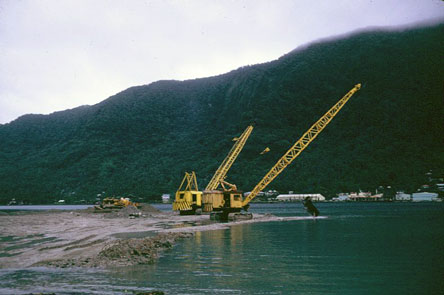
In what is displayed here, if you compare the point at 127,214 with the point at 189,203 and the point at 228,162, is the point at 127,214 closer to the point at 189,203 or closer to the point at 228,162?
the point at 189,203

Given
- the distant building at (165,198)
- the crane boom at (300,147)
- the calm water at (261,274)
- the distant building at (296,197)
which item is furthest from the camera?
the distant building at (165,198)

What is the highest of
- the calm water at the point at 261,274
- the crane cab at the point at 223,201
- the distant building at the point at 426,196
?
the crane cab at the point at 223,201

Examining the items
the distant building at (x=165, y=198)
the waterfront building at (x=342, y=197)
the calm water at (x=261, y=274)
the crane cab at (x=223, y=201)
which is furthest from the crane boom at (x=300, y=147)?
the waterfront building at (x=342, y=197)

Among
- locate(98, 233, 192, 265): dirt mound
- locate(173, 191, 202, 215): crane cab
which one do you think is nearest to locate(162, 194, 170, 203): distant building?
locate(173, 191, 202, 215): crane cab

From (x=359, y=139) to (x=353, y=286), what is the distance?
547 feet

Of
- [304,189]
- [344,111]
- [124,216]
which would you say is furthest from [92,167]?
[124,216]

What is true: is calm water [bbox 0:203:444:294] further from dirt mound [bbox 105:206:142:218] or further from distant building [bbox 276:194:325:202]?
distant building [bbox 276:194:325:202]

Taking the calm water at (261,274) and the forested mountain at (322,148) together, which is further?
the forested mountain at (322,148)

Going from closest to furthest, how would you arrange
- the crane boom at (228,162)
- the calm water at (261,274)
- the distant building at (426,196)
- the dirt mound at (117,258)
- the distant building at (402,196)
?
1. the calm water at (261,274)
2. the dirt mound at (117,258)
3. the crane boom at (228,162)
4. the distant building at (426,196)
5. the distant building at (402,196)

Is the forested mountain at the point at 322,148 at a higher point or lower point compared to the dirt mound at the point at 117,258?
higher

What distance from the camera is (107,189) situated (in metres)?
178

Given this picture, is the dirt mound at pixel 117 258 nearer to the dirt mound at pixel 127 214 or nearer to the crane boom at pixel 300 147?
the crane boom at pixel 300 147

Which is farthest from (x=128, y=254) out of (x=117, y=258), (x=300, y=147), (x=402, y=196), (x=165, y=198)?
(x=402, y=196)

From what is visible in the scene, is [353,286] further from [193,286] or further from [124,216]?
[124,216]
